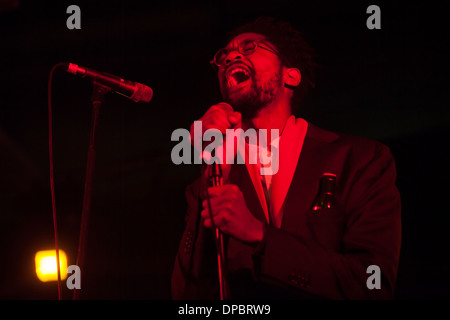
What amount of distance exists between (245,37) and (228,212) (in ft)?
3.60

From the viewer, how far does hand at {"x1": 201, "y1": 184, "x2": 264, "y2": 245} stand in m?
1.82

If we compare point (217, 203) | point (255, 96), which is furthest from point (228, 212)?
point (255, 96)

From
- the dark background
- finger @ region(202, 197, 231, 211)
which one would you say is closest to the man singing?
finger @ region(202, 197, 231, 211)

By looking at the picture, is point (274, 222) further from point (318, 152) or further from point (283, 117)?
point (283, 117)

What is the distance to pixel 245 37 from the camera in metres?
2.56

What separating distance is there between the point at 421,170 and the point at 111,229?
6.15 ft

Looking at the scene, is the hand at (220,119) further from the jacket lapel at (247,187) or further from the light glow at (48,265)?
the light glow at (48,265)

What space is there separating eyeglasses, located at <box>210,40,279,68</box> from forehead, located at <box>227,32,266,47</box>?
1.1 inches

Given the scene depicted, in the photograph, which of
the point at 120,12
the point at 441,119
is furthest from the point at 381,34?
the point at 120,12

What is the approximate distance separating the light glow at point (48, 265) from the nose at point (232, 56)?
5.61ft

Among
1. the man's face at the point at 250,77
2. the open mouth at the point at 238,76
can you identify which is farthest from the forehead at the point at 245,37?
the open mouth at the point at 238,76

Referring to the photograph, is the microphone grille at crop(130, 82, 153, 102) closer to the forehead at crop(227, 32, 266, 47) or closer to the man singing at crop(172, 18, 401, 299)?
the man singing at crop(172, 18, 401, 299)

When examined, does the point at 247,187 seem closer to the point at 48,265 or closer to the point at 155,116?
the point at 155,116

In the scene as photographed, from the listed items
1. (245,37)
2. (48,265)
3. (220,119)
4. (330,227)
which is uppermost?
(245,37)
